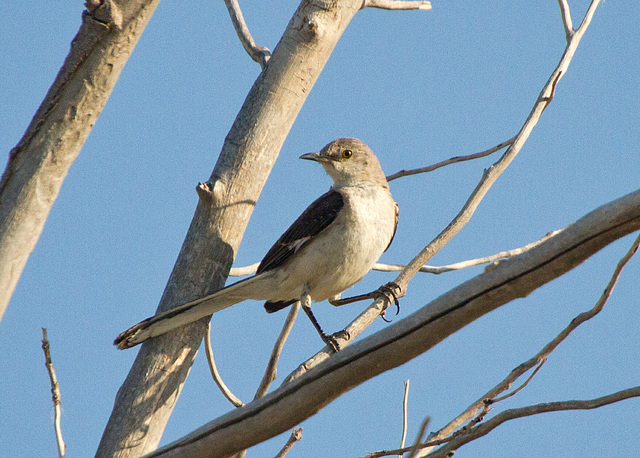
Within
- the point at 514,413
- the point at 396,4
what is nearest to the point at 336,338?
the point at 514,413

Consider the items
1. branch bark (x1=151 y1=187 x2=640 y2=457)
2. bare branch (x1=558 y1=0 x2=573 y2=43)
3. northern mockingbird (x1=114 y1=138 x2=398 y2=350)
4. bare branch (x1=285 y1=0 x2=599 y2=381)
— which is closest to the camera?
branch bark (x1=151 y1=187 x2=640 y2=457)

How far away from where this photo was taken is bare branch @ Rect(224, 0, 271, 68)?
4895 mm

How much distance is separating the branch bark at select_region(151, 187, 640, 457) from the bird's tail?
1770mm

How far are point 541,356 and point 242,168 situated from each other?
2247 millimetres

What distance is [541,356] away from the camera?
323 cm

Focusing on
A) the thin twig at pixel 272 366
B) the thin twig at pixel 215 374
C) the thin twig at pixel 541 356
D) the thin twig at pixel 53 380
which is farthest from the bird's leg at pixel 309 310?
the thin twig at pixel 53 380

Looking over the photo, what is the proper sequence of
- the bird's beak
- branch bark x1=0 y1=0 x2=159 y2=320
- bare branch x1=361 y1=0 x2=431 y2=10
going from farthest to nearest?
the bird's beak
bare branch x1=361 y1=0 x2=431 y2=10
branch bark x1=0 y1=0 x2=159 y2=320

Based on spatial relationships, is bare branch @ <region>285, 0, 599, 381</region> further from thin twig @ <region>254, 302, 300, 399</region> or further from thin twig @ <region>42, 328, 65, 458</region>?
thin twig @ <region>42, 328, 65, 458</region>

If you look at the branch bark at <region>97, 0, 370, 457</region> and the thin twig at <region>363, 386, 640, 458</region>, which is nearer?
the thin twig at <region>363, 386, 640, 458</region>

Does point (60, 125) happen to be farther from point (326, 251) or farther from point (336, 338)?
point (326, 251)

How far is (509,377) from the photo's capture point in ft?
10.9

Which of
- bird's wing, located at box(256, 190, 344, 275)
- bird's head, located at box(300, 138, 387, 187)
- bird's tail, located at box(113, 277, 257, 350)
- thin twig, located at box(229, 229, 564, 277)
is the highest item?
bird's head, located at box(300, 138, 387, 187)

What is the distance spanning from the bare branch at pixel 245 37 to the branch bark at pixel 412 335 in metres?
2.80

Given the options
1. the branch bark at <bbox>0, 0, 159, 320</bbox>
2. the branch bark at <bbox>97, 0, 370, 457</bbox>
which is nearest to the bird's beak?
the branch bark at <bbox>97, 0, 370, 457</bbox>
